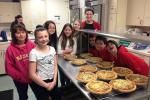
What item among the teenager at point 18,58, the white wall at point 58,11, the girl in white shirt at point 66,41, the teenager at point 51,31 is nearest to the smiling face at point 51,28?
the teenager at point 51,31

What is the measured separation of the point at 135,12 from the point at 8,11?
349cm

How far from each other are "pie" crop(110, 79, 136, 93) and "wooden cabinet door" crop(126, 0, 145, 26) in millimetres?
2361

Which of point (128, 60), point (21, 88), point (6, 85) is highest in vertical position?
point (128, 60)

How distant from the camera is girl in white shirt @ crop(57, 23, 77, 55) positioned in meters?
2.31

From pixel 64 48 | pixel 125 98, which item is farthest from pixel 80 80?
pixel 64 48

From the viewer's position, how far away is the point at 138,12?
3.37 metres

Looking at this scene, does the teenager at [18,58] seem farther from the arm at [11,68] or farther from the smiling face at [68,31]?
the smiling face at [68,31]

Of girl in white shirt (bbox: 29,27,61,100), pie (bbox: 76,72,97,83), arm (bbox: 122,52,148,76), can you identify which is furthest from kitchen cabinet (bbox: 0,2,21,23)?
arm (bbox: 122,52,148,76)

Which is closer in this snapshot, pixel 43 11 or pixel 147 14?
pixel 147 14

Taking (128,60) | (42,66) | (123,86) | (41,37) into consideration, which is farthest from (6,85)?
(123,86)

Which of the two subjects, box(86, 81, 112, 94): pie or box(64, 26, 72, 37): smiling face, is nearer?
box(86, 81, 112, 94): pie

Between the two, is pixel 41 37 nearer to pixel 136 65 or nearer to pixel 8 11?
pixel 136 65

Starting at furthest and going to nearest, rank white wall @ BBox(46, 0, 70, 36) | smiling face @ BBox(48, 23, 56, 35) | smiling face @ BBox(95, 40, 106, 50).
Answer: white wall @ BBox(46, 0, 70, 36), smiling face @ BBox(48, 23, 56, 35), smiling face @ BBox(95, 40, 106, 50)

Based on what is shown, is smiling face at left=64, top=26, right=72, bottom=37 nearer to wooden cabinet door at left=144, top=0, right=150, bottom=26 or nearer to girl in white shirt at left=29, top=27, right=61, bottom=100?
girl in white shirt at left=29, top=27, right=61, bottom=100
